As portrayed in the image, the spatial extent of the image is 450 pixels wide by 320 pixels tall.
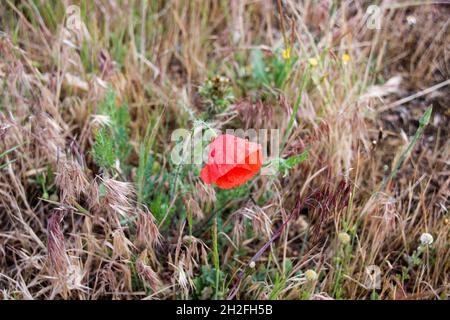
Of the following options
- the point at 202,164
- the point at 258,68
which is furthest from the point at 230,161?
the point at 258,68

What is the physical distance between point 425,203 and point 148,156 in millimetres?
764

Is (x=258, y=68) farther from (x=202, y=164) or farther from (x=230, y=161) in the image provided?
(x=230, y=161)

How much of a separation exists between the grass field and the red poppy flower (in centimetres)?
7

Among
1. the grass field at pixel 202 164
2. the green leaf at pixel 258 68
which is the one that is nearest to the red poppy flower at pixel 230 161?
the grass field at pixel 202 164

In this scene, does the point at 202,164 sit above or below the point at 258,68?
below

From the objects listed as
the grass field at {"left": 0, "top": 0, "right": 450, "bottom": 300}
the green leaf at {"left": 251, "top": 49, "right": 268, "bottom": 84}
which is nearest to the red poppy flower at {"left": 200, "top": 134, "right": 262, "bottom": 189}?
the grass field at {"left": 0, "top": 0, "right": 450, "bottom": 300}

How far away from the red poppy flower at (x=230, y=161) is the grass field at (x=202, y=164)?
0.22 feet

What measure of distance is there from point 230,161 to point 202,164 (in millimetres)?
290

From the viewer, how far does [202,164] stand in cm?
141

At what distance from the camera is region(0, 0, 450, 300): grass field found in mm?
1327

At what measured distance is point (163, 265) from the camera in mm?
1493

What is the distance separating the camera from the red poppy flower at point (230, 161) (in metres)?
1.13

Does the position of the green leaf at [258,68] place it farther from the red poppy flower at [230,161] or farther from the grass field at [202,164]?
the red poppy flower at [230,161]
